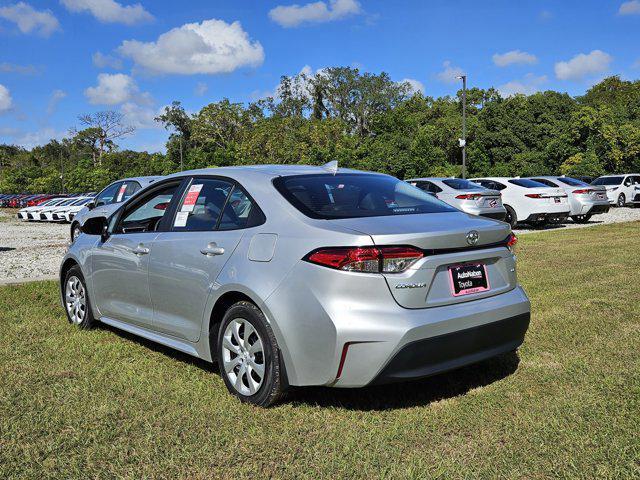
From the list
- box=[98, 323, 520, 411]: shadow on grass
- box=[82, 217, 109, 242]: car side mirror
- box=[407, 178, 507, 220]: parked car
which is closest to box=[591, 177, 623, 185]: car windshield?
box=[407, 178, 507, 220]: parked car

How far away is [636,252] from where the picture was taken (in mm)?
10766

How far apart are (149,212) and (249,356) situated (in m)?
2.38

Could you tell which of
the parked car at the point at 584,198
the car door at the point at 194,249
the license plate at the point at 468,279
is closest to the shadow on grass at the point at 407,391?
the car door at the point at 194,249

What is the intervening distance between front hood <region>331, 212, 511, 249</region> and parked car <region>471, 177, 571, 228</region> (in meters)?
14.1

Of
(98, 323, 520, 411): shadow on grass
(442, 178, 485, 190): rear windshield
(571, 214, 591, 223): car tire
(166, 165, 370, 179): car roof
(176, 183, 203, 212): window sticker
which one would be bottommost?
(571, 214, 591, 223): car tire

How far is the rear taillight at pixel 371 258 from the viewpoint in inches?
138

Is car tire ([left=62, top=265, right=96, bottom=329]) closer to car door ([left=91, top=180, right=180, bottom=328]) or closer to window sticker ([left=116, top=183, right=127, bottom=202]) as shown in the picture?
car door ([left=91, top=180, right=180, bottom=328])

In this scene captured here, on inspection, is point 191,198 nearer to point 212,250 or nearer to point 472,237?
point 212,250

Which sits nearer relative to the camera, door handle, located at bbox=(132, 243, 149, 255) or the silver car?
the silver car

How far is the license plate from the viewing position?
3.75m

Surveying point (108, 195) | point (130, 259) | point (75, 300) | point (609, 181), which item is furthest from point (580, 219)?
point (130, 259)

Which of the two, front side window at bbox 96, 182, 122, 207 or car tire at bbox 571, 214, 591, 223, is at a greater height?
front side window at bbox 96, 182, 122, 207

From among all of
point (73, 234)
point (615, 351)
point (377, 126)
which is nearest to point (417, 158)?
point (377, 126)

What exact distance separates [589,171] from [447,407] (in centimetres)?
4026
